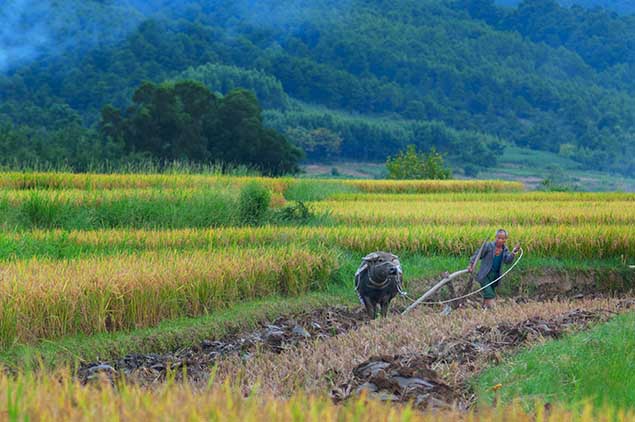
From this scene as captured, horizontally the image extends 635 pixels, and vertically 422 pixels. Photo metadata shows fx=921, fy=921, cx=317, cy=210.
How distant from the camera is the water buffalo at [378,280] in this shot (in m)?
9.41

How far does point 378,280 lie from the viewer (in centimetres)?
951

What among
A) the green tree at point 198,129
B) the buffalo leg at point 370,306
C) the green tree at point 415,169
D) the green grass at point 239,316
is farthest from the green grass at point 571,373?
the green tree at point 415,169

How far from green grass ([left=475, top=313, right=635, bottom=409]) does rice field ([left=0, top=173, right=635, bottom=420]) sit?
1.55 meters

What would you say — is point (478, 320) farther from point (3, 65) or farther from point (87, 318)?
point (3, 65)

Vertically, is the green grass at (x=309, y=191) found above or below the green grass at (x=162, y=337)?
below

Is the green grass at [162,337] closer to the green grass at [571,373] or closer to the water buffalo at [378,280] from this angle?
the water buffalo at [378,280]

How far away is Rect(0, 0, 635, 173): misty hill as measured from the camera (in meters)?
76.8

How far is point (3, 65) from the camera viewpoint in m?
79.9

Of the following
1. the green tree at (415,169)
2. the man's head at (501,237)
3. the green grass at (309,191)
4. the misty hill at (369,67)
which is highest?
the misty hill at (369,67)

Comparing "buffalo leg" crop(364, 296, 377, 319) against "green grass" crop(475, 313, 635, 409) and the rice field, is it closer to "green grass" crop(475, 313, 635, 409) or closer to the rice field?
the rice field

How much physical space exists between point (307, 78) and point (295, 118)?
15264 millimetres

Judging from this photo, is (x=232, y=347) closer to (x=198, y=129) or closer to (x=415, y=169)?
(x=198, y=129)

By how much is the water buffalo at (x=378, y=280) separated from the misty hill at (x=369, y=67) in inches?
1841

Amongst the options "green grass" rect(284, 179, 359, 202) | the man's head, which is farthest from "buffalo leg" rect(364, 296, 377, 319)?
A: "green grass" rect(284, 179, 359, 202)
